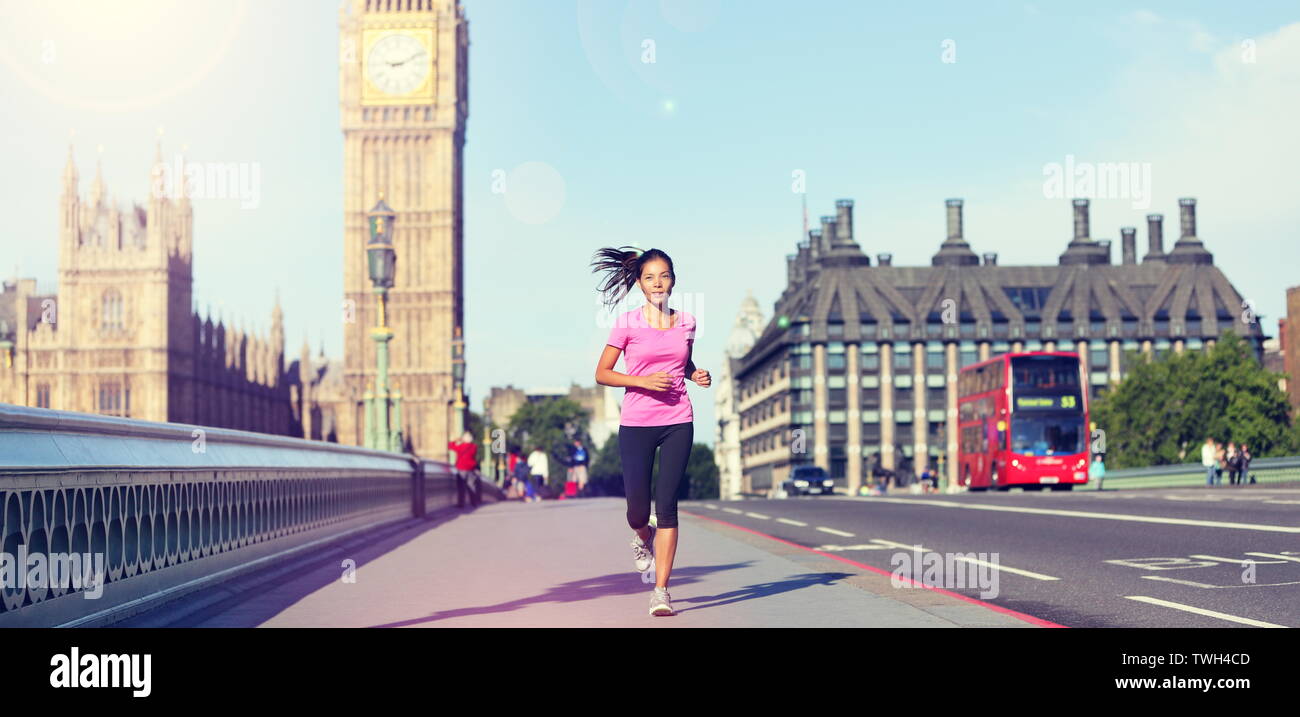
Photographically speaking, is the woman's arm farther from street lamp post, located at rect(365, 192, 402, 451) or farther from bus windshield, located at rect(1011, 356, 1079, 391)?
bus windshield, located at rect(1011, 356, 1079, 391)

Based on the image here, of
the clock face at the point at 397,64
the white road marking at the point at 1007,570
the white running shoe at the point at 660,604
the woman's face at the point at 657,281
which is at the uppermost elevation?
the clock face at the point at 397,64

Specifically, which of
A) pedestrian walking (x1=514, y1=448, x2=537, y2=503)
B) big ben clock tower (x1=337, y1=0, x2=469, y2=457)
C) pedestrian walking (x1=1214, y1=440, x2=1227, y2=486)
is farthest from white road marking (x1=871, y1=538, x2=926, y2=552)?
big ben clock tower (x1=337, y1=0, x2=469, y2=457)

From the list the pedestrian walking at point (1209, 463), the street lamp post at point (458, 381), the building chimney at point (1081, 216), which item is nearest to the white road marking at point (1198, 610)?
the street lamp post at point (458, 381)

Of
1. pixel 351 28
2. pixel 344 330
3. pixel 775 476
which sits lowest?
pixel 775 476

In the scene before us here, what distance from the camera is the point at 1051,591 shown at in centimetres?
962

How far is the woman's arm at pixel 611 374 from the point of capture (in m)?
8.00

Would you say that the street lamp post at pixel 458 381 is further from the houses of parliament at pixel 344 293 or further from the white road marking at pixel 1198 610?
the houses of parliament at pixel 344 293

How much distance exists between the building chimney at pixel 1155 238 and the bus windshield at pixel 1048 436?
284 feet

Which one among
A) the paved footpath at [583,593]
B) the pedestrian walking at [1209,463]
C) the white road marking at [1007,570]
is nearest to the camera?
the paved footpath at [583,593]

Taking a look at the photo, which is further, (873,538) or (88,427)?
Answer: (873,538)
